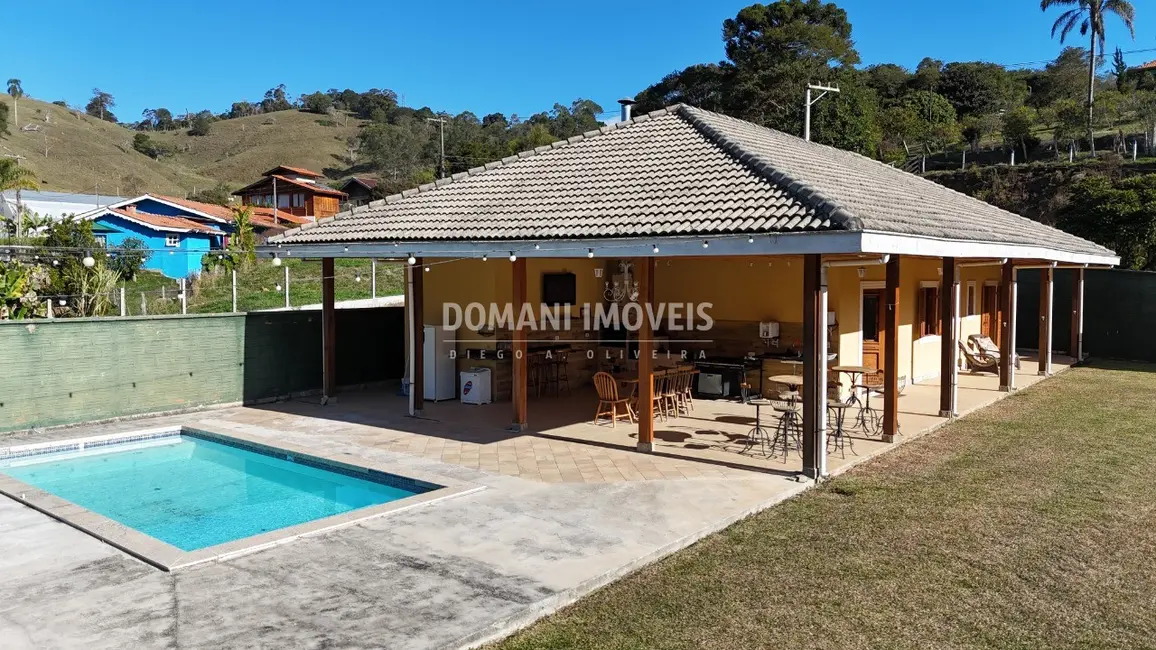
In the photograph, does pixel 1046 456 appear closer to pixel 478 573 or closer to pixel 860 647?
pixel 860 647

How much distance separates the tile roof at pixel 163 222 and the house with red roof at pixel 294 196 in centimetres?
1766

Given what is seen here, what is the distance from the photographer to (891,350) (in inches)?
394

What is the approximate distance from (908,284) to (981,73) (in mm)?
55024

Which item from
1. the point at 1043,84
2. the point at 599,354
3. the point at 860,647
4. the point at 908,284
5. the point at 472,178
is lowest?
the point at 860,647

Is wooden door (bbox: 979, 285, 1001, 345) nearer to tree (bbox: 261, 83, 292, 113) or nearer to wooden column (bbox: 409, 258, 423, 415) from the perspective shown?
wooden column (bbox: 409, 258, 423, 415)

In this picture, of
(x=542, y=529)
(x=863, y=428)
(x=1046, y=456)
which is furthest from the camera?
(x=863, y=428)

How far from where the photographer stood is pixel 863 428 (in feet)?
35.9

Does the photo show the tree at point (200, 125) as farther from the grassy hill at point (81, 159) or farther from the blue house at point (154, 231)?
the blue house at point (154, 231)

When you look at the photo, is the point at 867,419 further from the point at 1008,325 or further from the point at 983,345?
the point at 983,345

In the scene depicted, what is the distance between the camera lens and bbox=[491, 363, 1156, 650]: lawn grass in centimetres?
500

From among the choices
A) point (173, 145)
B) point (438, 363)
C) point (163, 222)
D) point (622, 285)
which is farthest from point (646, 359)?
point (173, 145)

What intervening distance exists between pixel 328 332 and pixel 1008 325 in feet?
37.3

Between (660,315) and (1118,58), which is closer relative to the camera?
(660,315)

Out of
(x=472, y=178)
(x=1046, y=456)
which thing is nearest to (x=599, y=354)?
(x=472, y=178)
